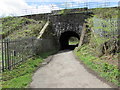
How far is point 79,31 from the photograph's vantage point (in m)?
19.0

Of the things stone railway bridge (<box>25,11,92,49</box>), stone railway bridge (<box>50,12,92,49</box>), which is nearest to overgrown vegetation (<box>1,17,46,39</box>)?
stone railway bridge (<box>25,11,92,49</box>)

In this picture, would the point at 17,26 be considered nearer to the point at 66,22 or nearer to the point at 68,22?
the point at 66,22

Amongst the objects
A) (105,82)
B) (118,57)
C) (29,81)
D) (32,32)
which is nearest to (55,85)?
(29,81)

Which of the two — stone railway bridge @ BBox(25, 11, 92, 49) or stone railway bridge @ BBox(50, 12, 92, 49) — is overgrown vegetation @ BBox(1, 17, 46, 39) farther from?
stone railway bridge @ BBox(50, 12, 92, 49)

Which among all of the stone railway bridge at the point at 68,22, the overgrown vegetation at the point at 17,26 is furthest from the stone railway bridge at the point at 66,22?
the overgrown vegetation at the point at 17,26

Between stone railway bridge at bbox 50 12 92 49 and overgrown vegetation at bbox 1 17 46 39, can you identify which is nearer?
overgrown vegetation at bbox 1 17 46 39

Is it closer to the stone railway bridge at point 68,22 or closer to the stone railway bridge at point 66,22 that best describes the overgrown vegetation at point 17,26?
the stone railway bridge at point 66,22

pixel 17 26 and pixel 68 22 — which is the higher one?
pixel 68 22

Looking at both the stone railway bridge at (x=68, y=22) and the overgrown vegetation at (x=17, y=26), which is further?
the stone railway bridge at (x=68, y=22)

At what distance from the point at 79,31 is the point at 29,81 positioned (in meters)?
14.6

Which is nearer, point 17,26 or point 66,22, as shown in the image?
point 17,26

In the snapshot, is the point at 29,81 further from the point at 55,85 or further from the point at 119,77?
the point at 119,77

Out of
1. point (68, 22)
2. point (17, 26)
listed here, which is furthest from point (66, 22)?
point (17, 26)

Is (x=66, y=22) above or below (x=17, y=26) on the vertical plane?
above
